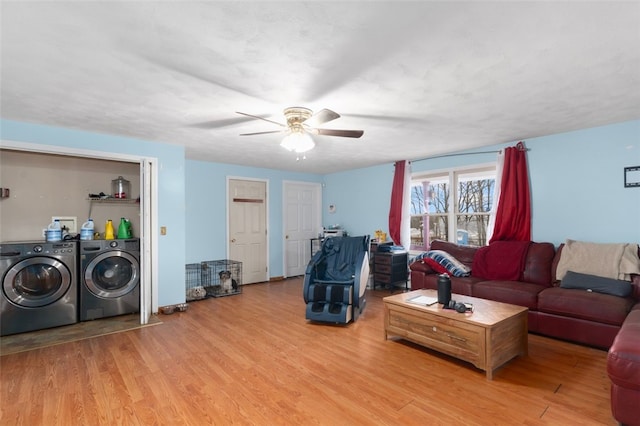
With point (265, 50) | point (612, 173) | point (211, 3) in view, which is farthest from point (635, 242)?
point (211, 3)

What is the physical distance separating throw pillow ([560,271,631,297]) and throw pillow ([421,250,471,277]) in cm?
104

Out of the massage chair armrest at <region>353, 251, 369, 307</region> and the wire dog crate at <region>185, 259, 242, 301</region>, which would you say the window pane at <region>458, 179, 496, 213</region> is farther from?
the wire dog crate at <region>185, 259, 242, 301</region>

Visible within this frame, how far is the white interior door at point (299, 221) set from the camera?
6.61 m

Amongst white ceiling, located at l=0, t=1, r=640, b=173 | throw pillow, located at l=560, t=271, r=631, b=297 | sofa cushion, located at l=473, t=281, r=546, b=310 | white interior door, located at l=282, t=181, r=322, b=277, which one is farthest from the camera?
white interior door, located at l=282, t=181, r=322, b=277

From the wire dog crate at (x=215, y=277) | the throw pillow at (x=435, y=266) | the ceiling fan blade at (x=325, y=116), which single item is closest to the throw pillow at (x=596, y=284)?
the throw pillow at (x=435, y=266)

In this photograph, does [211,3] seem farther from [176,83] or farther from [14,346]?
[14,346]

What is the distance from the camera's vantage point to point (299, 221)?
6.84m

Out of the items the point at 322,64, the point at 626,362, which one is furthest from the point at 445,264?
the point at 322,64

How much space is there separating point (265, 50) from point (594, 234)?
4.08 m

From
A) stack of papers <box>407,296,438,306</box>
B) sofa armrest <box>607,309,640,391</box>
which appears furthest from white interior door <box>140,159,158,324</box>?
sofa armrest <box>607,309,640,391</box>

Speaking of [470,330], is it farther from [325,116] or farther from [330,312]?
[325,116]

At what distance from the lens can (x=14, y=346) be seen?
10.2 feet

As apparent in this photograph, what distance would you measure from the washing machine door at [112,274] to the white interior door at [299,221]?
2.98m

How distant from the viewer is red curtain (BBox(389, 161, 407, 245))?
539 centimetres
